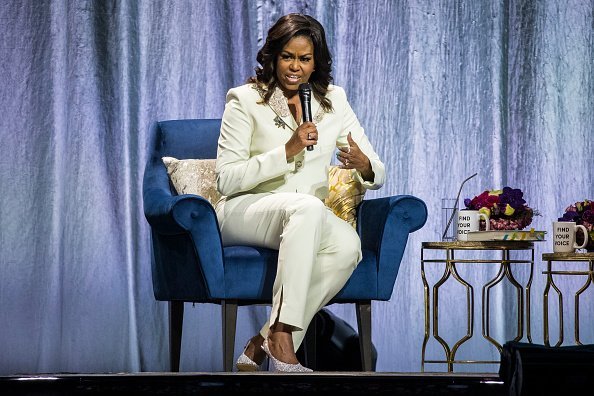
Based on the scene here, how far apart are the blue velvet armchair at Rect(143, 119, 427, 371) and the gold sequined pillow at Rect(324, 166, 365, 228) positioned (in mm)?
32

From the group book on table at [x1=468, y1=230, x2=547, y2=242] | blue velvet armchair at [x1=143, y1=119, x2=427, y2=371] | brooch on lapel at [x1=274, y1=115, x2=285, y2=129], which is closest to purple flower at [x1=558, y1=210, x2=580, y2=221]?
book on table at [x1=468, y1=230, x2=547, y2=242]

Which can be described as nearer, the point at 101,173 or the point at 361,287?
the point at 361,287

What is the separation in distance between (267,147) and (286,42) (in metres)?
0.33

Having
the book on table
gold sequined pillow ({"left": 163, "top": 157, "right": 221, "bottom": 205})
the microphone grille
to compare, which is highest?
the microphone grille

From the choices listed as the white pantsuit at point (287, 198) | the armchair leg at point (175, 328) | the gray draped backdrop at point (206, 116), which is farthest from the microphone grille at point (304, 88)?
the gray draped backdrop at point (206, 116)

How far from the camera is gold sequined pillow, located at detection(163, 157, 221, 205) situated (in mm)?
3246

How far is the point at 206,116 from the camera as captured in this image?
418 centimetres

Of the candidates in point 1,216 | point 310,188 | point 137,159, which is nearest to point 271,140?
point 310,188

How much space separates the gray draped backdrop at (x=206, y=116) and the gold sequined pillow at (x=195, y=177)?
0.91 meters

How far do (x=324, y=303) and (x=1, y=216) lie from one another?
1.83m

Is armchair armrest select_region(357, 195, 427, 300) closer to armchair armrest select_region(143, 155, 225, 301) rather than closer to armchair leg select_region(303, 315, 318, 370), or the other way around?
armchair leg select_region(303, 315, 318, 370)

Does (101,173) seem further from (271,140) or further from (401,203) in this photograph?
(401,203)

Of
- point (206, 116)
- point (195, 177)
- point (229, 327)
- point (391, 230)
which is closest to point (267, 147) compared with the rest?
point (195, 177)

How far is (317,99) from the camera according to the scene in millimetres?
3092
